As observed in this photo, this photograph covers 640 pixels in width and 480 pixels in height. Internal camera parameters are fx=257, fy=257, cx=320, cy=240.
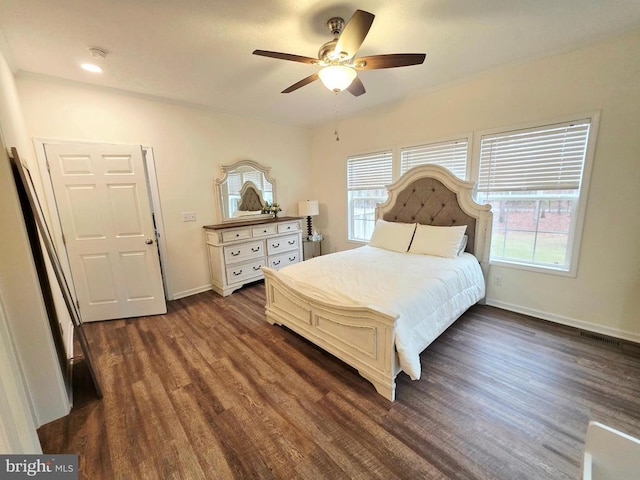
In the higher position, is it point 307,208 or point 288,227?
point 307,208

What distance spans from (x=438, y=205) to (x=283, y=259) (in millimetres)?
2522

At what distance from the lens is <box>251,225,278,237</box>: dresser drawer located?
3.94 metres

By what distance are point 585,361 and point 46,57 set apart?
5.26 meters

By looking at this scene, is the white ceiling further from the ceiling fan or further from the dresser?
the dresser

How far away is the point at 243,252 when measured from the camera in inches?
151

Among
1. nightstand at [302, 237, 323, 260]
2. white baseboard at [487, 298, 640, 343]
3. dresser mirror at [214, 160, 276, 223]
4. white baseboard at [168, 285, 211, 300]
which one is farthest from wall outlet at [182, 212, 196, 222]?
white baseboard at [487, 298, 640, 343]

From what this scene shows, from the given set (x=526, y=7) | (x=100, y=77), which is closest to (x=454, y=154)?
(x=526, y=7)

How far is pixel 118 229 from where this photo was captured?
2.93 meters

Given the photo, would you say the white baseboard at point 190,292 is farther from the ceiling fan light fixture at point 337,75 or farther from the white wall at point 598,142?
the white wall at point 598,142

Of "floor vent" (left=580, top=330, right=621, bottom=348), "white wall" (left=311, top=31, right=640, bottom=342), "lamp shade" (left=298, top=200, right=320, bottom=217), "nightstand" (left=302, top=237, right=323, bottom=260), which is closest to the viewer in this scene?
"white wall" (left=311, top=31, right=640, bottom=342)

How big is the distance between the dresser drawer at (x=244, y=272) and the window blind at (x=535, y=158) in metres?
3.17

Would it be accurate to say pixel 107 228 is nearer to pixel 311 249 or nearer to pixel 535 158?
pixel 311 249

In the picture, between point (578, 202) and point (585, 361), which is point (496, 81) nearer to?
point (578, 202)

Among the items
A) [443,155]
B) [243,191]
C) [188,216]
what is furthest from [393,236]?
[188,216]
